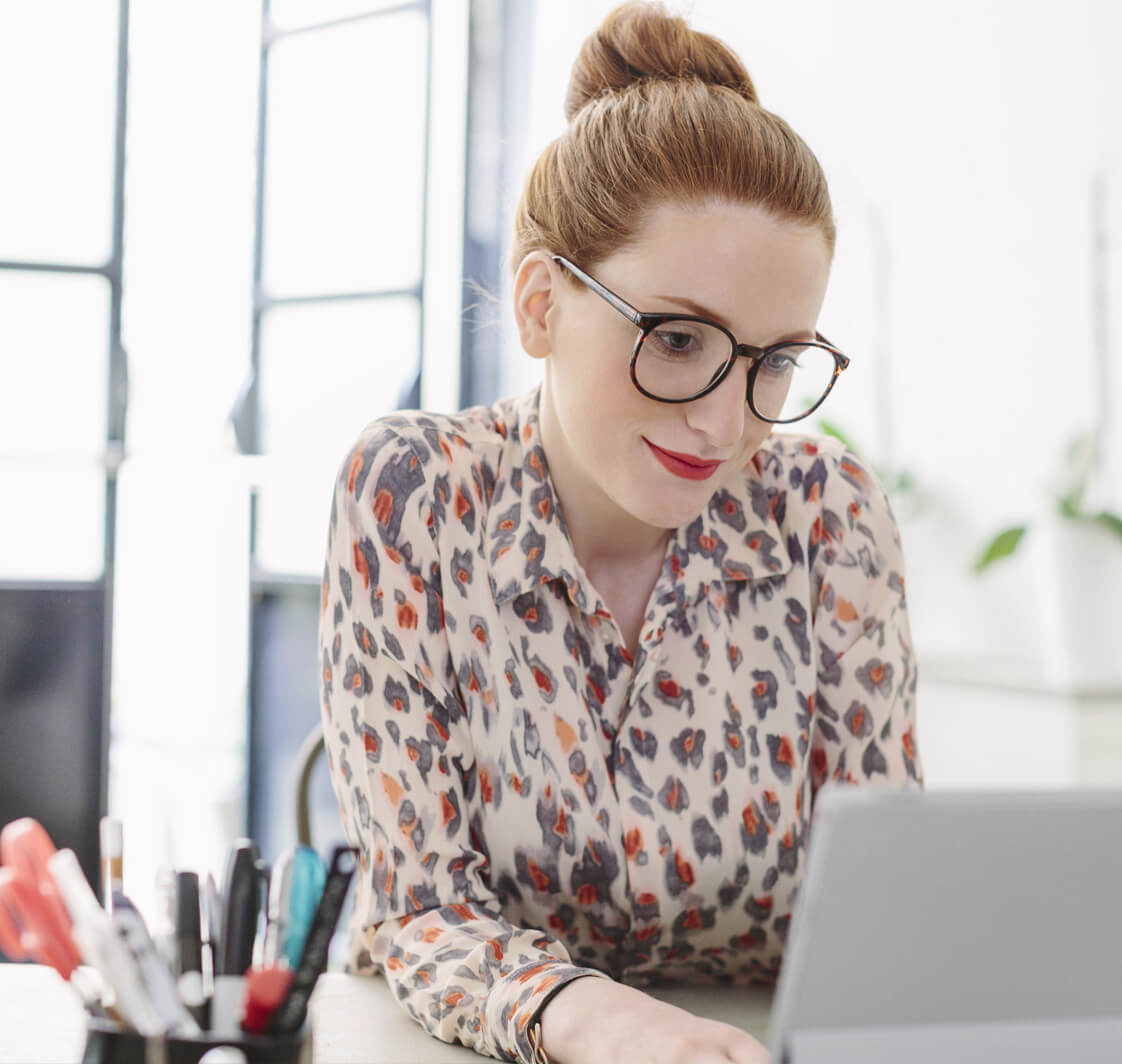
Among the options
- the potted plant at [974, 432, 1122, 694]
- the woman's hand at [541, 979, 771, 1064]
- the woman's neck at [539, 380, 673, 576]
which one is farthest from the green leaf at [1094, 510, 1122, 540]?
the woman's hand at [541, 979, 771, 1064]

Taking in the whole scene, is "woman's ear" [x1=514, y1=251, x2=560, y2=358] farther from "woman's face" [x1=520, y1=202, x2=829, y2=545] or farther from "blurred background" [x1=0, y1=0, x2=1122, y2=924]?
"blurred background" [x1=0, y1=0, x2=1122, y2=924]

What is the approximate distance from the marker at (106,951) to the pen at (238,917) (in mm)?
46

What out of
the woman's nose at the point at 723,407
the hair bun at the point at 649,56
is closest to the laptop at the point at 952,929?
the woman's nose at the point at 723,407

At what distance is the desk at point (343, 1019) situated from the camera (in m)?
0.66

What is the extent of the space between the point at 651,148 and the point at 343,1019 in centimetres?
61

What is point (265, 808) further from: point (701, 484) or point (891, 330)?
point (701, 484)

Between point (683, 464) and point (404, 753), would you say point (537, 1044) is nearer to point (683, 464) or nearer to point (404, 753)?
point (404, 753)

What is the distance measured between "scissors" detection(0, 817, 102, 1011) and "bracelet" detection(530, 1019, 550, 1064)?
10.2 inches

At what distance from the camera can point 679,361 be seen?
0.88 metres

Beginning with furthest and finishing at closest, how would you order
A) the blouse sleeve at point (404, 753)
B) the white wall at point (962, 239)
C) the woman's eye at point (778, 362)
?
1. the white wall at point (962, 239)
2. the woman's eye at point (778, 362)
3. the blouse sleeve at point (404, 753)

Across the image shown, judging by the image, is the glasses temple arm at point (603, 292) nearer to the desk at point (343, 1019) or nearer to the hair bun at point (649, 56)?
the hair bun at point (649, 56)

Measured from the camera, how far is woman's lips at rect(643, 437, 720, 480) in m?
0.90

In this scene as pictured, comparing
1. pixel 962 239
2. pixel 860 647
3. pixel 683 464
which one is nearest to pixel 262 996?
pixel 683 464

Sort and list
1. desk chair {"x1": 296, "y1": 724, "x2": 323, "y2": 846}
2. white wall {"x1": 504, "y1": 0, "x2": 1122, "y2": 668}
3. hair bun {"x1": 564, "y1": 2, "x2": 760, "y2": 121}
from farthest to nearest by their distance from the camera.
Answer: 1. white wall {"x1": 504, "y1": 0, "x2": 1122, "y2": 668}
2. desk chair {"x1": 296, "y1": 724, "x2": 323, "y2": 846}
3. hair bun {"x1": 564, "y1": 2, "x2": 760, "y2": 121}
